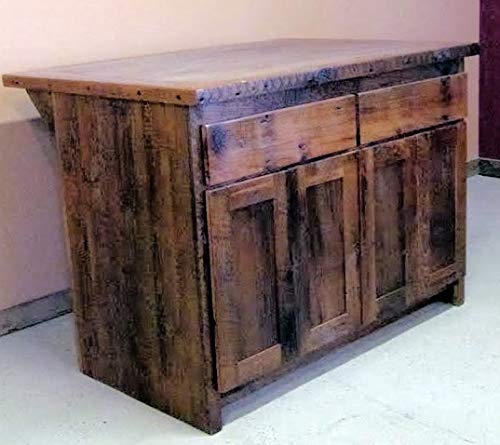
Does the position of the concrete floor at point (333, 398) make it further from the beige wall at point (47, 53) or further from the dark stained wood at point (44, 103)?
the dark stained wood at point (44, 103)

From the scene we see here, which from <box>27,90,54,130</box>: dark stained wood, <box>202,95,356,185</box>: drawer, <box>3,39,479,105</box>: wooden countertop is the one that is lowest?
<box>202,95,356,185</box>: drawer

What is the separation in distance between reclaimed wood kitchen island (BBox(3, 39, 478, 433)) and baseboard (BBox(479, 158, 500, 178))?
1.83m

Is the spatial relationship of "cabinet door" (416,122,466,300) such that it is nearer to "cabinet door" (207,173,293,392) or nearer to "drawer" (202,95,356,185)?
"drawer" (202,95,356,185)

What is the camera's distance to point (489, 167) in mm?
4320

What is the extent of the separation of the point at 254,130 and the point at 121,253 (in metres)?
Result: 0.47

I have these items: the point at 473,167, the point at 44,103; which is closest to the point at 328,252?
the point at 44,103

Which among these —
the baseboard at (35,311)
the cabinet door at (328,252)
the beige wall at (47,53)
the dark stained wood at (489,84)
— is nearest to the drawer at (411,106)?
the cabinet door at (328,252)

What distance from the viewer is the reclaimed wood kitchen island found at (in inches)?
77.6

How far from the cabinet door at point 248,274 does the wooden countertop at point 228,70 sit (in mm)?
231

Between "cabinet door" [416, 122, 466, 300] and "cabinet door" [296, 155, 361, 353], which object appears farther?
"cabinet door" [416, 122, 466, 300]

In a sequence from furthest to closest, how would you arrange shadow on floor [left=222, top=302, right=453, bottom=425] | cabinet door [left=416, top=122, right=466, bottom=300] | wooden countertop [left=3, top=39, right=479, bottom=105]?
cabinet door [left=416, top=122, right=466, bottom=300] → shadow on floor [left=222, top=302, right=453, bottom=425] → wooden countertop [left=3, top=39, right=479, bottom=105]

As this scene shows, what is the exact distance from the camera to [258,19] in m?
3.18

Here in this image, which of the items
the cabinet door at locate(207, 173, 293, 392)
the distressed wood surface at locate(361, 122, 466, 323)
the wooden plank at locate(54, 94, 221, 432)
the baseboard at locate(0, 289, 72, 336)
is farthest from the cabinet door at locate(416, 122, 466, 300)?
the baseboard at locate(0, 289, 72, 336)

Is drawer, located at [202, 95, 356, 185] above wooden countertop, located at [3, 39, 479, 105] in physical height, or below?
below
